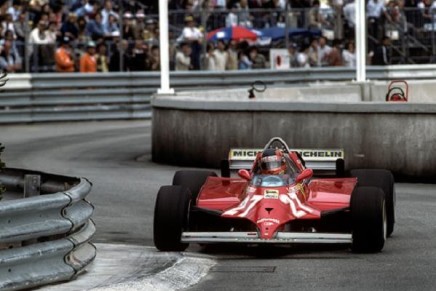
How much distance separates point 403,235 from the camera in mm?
13438

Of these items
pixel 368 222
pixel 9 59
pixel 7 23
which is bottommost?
pixel 368 222

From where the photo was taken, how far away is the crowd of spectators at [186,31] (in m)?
30.3

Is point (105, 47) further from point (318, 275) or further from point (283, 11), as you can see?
point (318, 275)

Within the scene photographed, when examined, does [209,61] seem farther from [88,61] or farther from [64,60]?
[64,60]

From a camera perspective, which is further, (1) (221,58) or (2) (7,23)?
(1) (221,58)

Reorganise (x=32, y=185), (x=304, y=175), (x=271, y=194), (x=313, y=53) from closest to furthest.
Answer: (x=32, y=185)
(x=271, y=194)
(x=304, y=175)
(x=313, y=53)

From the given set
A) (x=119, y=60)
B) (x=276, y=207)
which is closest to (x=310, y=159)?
(x=276, y=207)

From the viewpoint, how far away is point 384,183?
1338cm

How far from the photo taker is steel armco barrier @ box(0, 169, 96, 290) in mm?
9273

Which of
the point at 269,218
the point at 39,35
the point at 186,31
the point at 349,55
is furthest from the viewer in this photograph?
the point at 349,55

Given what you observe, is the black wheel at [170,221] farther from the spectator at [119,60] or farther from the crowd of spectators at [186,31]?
the spectator at [119,60]

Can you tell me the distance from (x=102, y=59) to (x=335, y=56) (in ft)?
18.1

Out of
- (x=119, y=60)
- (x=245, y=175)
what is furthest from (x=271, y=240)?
(x=119, y=60)

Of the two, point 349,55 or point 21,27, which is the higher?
point 21,27
